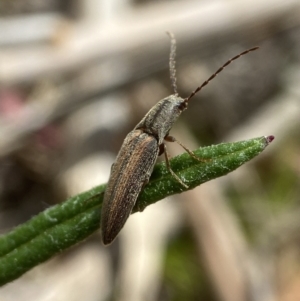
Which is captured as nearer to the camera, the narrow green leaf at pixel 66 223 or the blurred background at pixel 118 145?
the narrow green leaf at pixel 66 223

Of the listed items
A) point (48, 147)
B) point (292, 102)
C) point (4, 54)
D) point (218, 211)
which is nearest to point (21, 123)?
point (48, 147)

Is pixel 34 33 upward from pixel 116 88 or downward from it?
upward

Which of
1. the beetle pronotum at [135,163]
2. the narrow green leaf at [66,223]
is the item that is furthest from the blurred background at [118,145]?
the narrow green leaf at [66,223]

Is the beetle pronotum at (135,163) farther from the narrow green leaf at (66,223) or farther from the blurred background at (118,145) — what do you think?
the blurred background at (118,145)

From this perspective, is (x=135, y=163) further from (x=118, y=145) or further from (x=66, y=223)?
(x=118, y=145)

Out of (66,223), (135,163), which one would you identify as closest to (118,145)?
(135,163)

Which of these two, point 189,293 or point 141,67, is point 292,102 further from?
point 189,293
